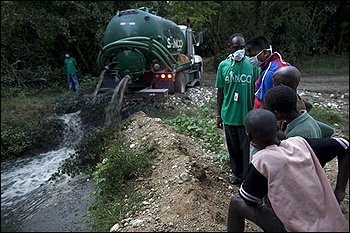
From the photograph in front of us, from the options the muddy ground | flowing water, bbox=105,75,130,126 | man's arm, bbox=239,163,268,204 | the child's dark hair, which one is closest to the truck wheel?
flowing water, bbox=105,75,130,126

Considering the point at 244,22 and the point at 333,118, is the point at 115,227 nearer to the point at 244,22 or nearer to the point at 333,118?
the point at 333,118

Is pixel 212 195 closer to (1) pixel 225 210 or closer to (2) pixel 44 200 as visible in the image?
(1) pixel 225 210

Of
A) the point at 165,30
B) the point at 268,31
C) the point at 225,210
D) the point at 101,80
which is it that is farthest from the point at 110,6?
the point at 268,31

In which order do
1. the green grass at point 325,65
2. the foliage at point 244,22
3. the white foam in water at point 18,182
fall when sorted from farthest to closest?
the green grass at point 325,65 < the foliage at point 244,22 < the white foam in water at point 18,182

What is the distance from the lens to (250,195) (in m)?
2.46

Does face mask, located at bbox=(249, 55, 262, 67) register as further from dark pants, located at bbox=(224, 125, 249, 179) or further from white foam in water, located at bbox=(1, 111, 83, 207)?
white foam in water, located at bbox=(1, 111, 83, 207)

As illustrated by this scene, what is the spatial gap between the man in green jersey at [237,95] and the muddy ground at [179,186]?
431mm

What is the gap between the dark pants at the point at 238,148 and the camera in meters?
4.31

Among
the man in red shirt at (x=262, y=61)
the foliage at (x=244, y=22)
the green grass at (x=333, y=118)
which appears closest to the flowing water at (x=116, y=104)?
the foliage at (x=244, y=22)

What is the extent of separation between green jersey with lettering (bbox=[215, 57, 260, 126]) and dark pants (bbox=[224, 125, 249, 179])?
0.10 meters

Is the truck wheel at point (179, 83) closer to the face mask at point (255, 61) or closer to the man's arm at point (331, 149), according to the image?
the face mask at point (255, 61)

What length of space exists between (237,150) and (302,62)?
514 inches

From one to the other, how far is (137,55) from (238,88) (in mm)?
4520

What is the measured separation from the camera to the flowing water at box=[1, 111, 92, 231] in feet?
5.58
